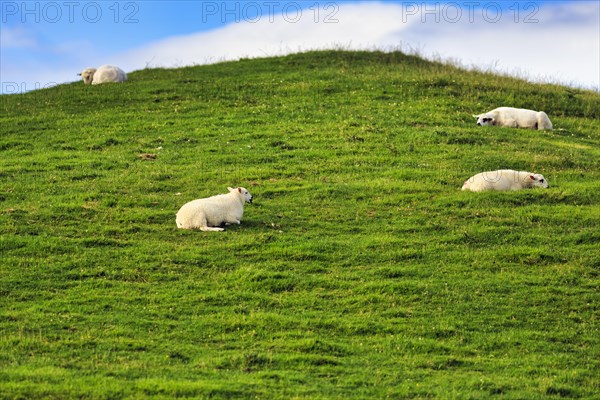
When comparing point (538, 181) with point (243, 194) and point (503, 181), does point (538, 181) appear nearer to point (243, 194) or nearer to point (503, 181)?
point (503, 181)

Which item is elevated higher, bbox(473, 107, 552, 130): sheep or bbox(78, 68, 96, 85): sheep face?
bbox(78, 68, 96, 85): sheep face

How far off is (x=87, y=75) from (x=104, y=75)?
4.32 ft

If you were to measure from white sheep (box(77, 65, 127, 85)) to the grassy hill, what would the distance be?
4.72m

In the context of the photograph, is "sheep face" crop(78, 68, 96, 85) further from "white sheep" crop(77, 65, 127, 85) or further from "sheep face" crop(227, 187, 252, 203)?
"sheep face" crop(227, 187, 252, 203)

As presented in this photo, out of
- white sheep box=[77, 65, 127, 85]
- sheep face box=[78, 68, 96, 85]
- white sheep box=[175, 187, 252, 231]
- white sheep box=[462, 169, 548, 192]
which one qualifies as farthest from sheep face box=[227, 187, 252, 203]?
sheep face box=[78, 68, 96, 85]

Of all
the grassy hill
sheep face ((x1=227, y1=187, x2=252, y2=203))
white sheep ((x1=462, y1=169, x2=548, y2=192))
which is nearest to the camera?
the grassy hill

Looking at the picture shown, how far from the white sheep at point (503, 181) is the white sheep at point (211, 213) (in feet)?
21.3

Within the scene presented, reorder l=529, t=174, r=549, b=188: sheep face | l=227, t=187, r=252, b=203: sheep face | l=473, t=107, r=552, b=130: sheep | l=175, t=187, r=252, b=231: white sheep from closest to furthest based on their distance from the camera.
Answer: l=175, t=187, r=252, b=231: white sheep → l=227, t=187, r=252, b=203: sheep face → l=529, t=174, r=549, b=188: sheep face → l=473, t=107, r=552, b=130: sheep

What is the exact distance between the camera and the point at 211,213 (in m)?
22.2

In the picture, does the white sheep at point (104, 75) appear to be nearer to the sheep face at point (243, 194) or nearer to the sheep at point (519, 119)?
the sheep at point (519, 119)

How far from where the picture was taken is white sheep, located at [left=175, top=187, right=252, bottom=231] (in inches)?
870

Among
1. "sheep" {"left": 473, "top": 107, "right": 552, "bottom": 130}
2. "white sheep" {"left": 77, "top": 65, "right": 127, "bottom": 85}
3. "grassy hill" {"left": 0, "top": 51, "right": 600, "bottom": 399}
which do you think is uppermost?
"white sheep" {"left": 77, "top": 65, "right": 127, "bottom": 85}

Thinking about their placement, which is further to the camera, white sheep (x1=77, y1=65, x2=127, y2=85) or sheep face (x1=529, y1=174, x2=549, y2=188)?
white sheep (x1=77, y1=65, x2=127, y2=85)

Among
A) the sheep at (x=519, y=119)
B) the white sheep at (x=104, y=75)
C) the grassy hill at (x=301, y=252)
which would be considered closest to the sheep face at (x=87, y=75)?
the white sheep at (x=104, y=75)
